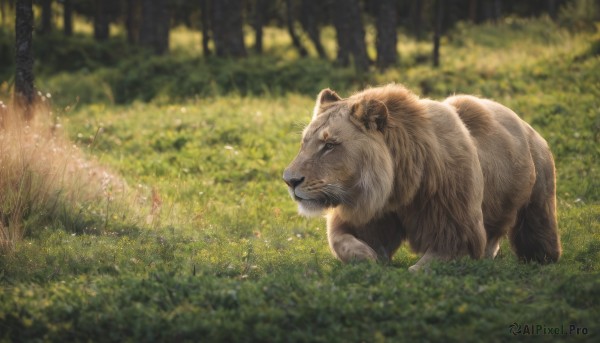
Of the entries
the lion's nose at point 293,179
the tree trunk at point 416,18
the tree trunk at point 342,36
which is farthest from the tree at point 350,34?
the lion's nose at point 293,179

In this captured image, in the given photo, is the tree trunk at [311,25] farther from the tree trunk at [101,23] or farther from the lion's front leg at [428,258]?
the lion's front leg at [428,258]

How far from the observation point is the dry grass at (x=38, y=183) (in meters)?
7.89

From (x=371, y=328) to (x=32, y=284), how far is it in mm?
2850

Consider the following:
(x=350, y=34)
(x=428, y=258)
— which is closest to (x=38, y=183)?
(x=428, y=258)

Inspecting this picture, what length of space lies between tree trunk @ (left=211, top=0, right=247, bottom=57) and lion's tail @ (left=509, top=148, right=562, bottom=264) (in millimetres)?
17286

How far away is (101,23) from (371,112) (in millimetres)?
26395

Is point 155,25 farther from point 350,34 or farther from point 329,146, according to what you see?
point 329,146

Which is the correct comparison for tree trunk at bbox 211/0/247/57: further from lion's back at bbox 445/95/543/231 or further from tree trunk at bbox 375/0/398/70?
lion's back at bbox 445/95/543/231

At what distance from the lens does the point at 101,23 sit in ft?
101

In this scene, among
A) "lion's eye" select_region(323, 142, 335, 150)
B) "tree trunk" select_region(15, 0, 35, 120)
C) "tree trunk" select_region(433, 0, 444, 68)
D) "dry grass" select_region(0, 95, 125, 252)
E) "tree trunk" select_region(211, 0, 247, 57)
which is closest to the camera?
"lion's eye" select_region(323, 142, 335, 150)

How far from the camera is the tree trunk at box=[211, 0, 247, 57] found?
24.1 metres

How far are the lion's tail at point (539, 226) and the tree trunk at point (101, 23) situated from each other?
82.2 ft

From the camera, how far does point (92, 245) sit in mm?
7695

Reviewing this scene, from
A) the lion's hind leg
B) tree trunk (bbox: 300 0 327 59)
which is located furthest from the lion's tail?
tree trunk (bbox: 300 0 327 59)
